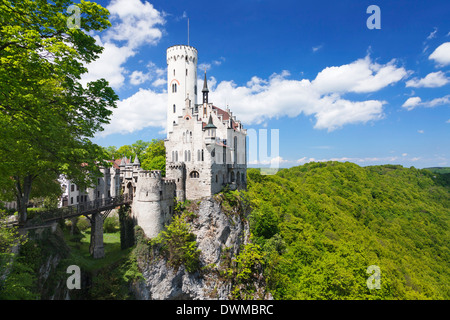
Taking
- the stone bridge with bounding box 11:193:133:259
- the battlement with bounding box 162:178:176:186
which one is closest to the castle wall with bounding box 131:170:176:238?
the battlement with bounding box 162:178:176:186

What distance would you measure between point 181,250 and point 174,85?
90.0 ft

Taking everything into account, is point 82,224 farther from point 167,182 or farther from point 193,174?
point 193,174

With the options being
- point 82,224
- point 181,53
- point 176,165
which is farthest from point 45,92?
point 181,53

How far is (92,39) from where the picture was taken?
1447 centimetres

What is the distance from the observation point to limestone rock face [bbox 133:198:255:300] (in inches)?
1105

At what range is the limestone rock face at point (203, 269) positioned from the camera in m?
28.1

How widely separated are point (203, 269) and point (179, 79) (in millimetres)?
30792

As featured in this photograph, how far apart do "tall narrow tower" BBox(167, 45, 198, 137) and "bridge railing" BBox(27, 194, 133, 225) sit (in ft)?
52.9

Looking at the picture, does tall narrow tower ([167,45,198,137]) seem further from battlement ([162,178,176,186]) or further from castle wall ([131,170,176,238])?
castle wall ([131,170,176,238])

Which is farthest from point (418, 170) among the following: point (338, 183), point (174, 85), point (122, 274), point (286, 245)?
point (122, 274)

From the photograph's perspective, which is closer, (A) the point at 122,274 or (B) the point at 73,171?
(B) the point at 73,171

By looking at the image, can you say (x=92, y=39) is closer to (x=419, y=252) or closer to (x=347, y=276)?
(x=347, y=276)

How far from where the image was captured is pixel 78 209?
24.1 m

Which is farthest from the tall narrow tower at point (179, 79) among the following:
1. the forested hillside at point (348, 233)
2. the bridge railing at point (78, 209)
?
the forested hillside at point (348, 233)
